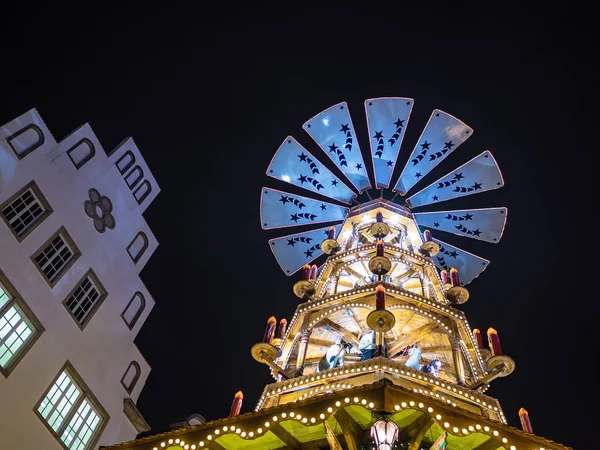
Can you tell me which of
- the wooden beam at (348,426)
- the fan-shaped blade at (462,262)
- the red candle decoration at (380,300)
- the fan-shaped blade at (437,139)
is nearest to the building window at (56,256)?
the red candle decoration at (380,300)

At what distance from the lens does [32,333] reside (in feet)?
61.9

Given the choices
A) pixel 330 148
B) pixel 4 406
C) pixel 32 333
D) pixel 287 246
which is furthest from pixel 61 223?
pixel 330 148

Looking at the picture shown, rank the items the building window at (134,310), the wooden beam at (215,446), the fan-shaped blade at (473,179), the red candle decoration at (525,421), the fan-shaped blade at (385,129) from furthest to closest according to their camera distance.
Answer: the building window at (134,310)
the fan-shaped blade at (385,129)
the fan-shaped blade at (473,179)
the red candle decoration at (525,421)
the wooden beam at (215,446)

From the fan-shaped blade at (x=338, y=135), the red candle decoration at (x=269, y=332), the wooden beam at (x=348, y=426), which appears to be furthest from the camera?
the fan-shaped blade at (x=338, y=135)

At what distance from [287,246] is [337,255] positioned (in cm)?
421

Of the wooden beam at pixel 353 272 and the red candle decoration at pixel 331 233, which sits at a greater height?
the red candle decoration at pixel 331 233

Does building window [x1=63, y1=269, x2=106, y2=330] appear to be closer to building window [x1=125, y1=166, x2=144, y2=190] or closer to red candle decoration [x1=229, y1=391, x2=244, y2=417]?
building window [x1=125, y1=166, x2=144, y2=190]

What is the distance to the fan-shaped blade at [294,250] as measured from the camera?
23000mm

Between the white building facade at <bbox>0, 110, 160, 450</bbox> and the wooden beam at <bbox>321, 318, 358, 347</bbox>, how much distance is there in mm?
10358

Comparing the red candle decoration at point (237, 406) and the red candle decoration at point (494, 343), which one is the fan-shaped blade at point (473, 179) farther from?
the red candle decoration at point (237, 406)

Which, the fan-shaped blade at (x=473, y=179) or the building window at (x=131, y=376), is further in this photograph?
the building window at (x=131, y=376)

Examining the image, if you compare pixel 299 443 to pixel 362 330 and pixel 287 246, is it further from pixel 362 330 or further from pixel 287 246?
pixel 287 246

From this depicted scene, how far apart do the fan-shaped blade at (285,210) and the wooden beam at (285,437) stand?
1288cm

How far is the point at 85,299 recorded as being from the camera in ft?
75.4
